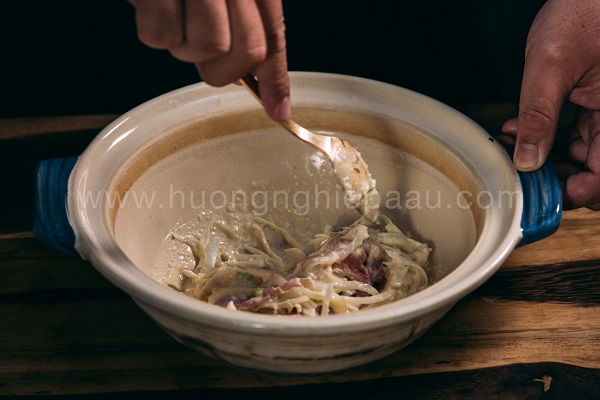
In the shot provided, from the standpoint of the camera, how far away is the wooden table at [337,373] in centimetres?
149

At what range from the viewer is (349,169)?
1.73m

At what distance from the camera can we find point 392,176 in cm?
188

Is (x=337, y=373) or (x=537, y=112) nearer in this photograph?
(x=337, y=373)

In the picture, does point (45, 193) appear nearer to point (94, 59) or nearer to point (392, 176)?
point (392, 176)

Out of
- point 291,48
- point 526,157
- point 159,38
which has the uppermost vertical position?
point 159,38

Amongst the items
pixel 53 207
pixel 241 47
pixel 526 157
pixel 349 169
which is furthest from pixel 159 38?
pixel 526 157

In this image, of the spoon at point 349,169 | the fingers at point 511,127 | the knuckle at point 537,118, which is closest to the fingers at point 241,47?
the spoon at point 349,169

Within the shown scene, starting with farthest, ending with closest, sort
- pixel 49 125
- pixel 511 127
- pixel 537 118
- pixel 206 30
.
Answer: pixel 49 125 → pixel 511 127 → pixel 537 118 → pixel 206 30

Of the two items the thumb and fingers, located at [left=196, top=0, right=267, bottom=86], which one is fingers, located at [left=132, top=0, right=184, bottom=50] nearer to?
fingers, located at [left=196, top=0, right=267, bottom=86]

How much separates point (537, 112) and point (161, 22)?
39.0 inches

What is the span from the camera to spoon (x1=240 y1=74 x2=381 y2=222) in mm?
1699

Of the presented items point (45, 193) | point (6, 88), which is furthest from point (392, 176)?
point (6, 88)

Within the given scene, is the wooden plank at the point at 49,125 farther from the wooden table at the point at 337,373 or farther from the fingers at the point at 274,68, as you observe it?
the fingers at the point at 274,68

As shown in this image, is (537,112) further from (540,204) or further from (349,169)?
(349,169)
